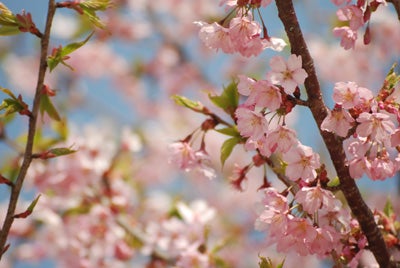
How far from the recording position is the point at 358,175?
1.20 meters

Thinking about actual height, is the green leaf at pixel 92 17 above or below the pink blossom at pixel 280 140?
above

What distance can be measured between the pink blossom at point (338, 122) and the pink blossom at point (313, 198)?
0.14 meters

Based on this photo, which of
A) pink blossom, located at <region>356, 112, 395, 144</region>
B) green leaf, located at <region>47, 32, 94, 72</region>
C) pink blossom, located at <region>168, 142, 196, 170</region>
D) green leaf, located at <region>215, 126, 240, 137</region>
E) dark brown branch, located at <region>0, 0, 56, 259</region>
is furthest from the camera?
pink blossom, located at <region>168, 142, 196, 170</region>

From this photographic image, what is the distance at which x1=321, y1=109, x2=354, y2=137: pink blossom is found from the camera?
1140mm

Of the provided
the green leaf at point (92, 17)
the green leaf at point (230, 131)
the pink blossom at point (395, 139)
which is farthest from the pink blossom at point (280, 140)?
the green leaf at point (92, 17)

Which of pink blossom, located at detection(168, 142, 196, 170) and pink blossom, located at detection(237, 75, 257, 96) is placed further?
pink blossom, located at detection(168, 142, 196, 170)

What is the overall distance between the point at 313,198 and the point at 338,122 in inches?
6.9

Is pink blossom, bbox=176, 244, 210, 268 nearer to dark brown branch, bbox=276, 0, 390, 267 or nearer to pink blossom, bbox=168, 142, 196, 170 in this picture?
pink blossom, bbox=168, 142, 196, 170

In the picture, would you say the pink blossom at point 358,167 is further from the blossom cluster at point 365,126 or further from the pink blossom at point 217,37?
the pink blossom at point 217,37

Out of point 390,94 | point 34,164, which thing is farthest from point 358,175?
point 34,164

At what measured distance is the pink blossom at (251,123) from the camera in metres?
1.19

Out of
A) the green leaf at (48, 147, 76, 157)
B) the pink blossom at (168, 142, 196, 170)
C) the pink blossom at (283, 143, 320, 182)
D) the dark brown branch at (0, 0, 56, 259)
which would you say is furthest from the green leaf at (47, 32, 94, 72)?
the pink blossom at (283, 143, 320, 182)

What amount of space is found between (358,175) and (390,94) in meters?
0.21

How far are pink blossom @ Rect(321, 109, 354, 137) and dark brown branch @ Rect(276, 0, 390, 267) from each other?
0.13ft
